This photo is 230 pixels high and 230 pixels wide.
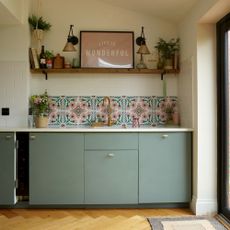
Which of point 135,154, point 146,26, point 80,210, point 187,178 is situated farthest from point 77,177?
point 146,26

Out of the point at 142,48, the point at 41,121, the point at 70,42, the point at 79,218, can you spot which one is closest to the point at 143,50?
the point at 142,48

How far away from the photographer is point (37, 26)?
3.44 m

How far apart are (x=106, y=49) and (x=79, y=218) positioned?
1.97 metres

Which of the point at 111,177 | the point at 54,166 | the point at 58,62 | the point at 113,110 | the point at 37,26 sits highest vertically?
the point at 37,26

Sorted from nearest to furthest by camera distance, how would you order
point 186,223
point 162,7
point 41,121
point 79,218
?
point 186,223 < point 79,218 < point 162,7 < point 41,121

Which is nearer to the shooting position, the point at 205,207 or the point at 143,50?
the point at 205,207

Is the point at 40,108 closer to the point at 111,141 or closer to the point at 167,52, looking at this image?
the point at 111,141

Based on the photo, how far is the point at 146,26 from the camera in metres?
3.61

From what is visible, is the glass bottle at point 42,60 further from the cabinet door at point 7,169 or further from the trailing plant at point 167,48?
the trailing plant at point 167,48

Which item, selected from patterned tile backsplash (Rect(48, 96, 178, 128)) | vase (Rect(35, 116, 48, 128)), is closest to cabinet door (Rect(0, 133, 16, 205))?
vase (Rect(35, 116, 48, 128))

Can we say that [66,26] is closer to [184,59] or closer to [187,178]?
[184,59]

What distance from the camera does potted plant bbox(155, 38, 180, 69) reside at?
351 centimetres

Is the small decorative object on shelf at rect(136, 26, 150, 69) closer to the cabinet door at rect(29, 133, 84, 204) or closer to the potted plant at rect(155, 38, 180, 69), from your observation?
the potted plant at rect(155, 38, 180, 69)

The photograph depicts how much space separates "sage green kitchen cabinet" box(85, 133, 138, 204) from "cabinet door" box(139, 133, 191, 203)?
0.10 m
